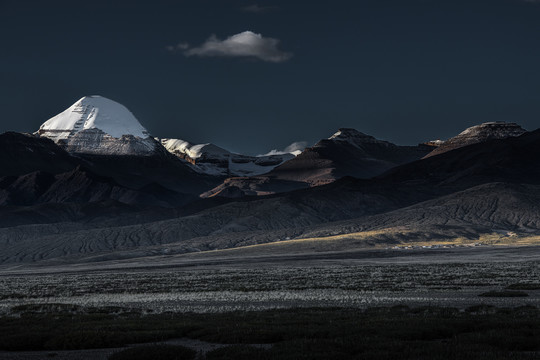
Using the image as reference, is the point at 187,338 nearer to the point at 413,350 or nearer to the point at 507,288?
the point at 413,350

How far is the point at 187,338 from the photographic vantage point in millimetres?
25297

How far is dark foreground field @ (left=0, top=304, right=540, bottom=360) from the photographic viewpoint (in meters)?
19.8

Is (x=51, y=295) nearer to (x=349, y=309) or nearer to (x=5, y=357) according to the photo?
(x=349, y=309)

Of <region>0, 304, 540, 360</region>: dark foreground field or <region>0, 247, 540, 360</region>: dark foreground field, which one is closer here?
<region>0, 304, 540, 360</region>: dark foreground field

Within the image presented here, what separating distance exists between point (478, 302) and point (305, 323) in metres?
14.2

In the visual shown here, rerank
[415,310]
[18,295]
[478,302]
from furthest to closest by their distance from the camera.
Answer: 1. [18,295]
2. [478,302]
3. [415,310]

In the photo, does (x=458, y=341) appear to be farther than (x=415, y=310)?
No

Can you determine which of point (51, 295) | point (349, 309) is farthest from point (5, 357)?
point (51, 295)

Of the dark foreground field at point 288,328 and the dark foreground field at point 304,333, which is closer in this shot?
the dark foreground field at point 304,333

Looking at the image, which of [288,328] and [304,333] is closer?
[304,333]

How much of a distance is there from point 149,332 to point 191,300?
19.6m

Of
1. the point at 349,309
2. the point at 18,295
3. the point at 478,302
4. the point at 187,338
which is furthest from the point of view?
the point at 18,295

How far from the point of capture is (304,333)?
2422 centimetres

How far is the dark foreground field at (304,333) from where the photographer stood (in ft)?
65.1
